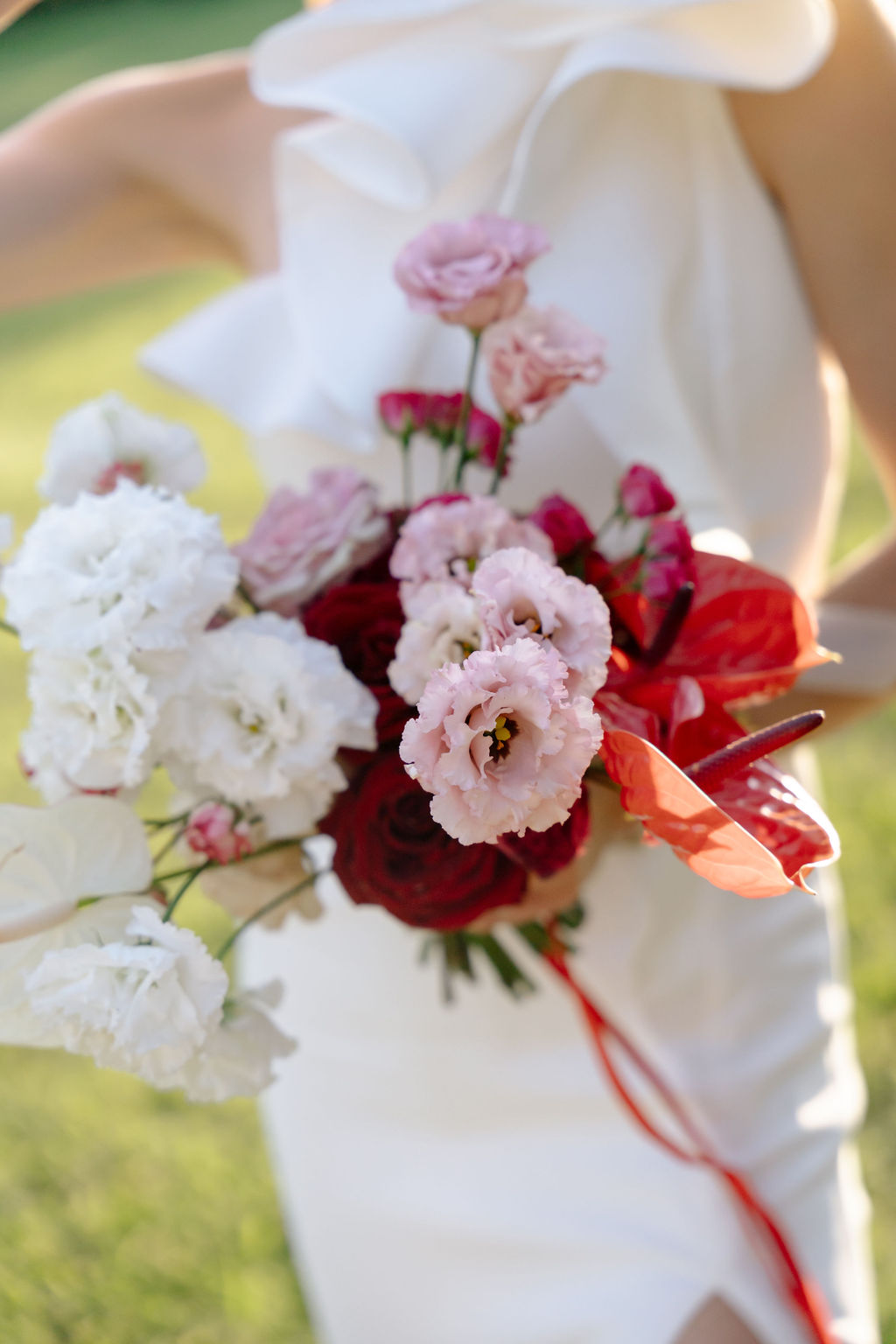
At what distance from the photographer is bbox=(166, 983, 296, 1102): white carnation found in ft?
2.35

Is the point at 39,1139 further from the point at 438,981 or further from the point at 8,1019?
the point at 8,1019

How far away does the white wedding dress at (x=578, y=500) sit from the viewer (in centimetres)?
125

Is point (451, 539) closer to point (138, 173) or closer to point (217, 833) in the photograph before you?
point (217, 833)

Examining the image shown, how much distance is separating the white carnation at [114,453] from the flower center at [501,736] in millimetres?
405

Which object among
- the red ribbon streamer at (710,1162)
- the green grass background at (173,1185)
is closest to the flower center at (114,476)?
the red ribbon streamer at (710,1162)

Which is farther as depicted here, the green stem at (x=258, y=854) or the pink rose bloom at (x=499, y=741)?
the green stem at (x=258, y=854)

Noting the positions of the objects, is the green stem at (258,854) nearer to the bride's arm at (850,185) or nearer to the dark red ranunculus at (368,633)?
the dark red ranunculus at (368,633)

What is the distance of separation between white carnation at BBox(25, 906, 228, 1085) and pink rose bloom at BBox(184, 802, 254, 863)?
134mm

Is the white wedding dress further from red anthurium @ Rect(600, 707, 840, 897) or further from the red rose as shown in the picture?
red anthurium @ Rect(600, 707, 840, 897)

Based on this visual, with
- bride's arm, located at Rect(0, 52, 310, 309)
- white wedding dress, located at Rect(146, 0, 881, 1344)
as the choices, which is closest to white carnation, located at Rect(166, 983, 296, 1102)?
white wedding dress, located at Rect(146, 0, 881, 1344)

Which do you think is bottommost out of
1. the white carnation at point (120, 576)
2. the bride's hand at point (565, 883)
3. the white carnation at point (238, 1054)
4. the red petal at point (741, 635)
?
the bride's hand at point (565, 883)

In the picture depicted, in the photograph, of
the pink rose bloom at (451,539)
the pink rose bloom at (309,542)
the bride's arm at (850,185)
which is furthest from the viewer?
the bride's arm at (850,185)

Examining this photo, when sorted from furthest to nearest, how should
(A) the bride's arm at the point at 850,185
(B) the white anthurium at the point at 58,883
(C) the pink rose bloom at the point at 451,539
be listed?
1. (A) the bride's arm at the point at 850,185
2. (C) the pink rose bloom at the point at 451,539
3. (B) the white anthurium at the point at 58,883

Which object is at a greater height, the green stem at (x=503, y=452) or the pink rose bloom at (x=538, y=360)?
the pink rose bloom at (x=538, y=360)
